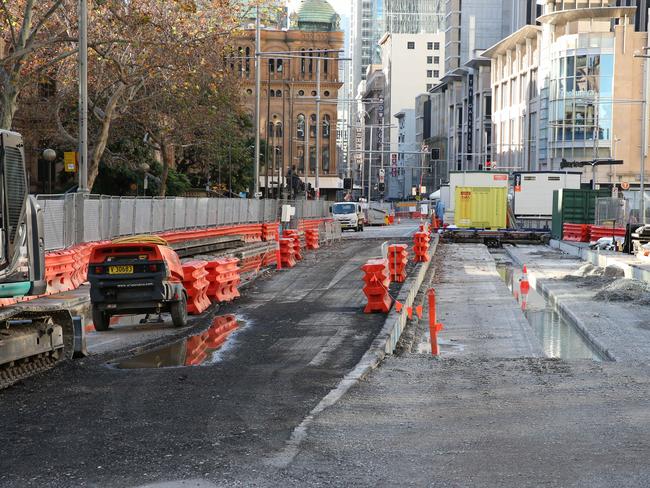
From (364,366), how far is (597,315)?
36.7 feet

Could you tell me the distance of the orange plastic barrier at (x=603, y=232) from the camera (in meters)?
49.1

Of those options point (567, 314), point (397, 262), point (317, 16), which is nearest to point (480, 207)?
point (397, 262)

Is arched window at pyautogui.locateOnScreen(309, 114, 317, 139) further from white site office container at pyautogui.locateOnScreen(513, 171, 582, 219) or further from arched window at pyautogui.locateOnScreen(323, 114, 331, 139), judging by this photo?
white site office container at pyautogui.locateOnScreen(513, 171, 582, 219)

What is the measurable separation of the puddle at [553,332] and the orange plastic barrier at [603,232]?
17780 millimetres

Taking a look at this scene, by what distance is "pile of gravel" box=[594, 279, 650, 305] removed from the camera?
25859 millimetres

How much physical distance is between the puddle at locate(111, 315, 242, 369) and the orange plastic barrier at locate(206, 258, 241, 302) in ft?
12.4

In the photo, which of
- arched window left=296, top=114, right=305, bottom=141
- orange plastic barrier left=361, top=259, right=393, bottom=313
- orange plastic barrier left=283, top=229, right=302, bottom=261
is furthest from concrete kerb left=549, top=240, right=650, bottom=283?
arched window left=296, top=114, right=305, bottom=141

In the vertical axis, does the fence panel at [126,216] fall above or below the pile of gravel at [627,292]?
above

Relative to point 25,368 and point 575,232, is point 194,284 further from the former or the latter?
point 575,232

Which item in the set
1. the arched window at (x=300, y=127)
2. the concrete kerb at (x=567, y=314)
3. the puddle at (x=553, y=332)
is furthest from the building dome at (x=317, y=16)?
the puddle at (x=553, y=332)

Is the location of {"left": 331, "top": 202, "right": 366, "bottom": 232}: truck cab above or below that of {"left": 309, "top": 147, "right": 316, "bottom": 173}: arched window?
below

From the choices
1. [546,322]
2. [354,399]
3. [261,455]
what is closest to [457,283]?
[546,322]

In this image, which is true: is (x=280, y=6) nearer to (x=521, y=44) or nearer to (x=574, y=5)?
(x=574, y=5)

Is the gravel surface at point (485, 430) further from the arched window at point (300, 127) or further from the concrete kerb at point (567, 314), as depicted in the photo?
the arched window at point (300, 127)
